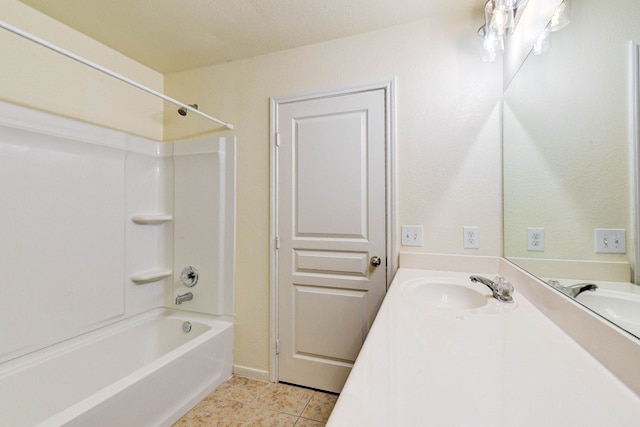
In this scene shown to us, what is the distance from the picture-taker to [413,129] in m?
1.62

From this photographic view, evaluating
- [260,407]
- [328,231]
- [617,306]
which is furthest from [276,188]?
[617,306]

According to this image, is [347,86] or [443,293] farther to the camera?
[347,86]

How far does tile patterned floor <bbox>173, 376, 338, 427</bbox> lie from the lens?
Answer: 152cm

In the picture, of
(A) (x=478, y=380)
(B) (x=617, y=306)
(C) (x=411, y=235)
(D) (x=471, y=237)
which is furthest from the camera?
(C) (x=411, y=235)

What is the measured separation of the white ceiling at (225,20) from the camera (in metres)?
1.48

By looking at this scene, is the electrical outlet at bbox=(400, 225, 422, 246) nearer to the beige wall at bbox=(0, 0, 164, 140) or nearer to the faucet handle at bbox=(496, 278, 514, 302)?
the faucet handle at bbox=(496, 278, 514, 302)

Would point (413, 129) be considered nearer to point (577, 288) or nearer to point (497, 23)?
point (497, 23)

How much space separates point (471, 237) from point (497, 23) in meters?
1.07

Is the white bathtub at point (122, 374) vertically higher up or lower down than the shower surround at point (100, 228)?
lower down

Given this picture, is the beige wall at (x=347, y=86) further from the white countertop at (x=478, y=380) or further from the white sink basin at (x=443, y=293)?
the white countertop at (x=478, y=380)

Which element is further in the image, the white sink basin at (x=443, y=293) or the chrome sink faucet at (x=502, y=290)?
the white sink basin at (x=443, y=293)

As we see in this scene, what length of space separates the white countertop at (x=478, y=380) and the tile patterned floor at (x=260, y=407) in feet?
3.78

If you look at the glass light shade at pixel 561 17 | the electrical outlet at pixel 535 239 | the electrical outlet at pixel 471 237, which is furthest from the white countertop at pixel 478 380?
the glass light shade at pixel 561 17

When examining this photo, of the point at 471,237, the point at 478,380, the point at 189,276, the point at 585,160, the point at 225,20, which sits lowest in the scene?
the point at 189,276
